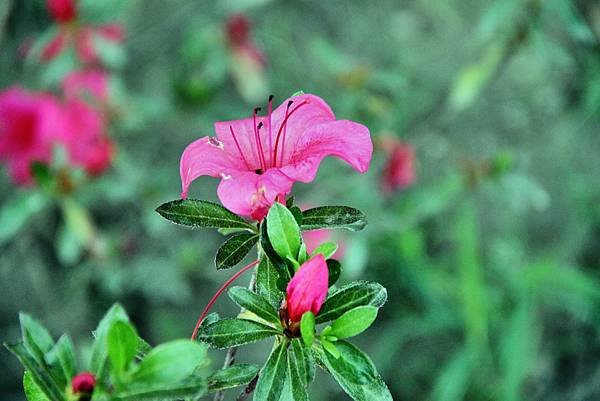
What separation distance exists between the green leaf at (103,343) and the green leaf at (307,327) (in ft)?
0.46

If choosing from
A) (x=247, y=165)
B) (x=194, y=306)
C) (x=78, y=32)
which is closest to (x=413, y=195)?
(x=194, y=306)

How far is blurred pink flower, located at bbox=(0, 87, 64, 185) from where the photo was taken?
142 centimetres

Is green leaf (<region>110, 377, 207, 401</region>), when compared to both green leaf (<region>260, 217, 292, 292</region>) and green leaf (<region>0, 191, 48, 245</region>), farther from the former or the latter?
green leaf (<region>0, 191, 48, 245</region>)

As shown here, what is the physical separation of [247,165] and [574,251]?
165 centimetres

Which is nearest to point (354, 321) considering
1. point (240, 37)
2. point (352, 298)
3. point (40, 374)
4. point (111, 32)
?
point (352, 298)

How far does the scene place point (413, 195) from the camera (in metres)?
1.84

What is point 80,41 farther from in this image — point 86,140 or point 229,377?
point 229,377

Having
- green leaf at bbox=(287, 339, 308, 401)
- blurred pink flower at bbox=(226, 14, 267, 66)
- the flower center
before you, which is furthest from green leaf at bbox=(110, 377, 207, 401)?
blurred pink flower at bbox=(226, 14, 267, 66)

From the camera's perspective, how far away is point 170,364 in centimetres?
49

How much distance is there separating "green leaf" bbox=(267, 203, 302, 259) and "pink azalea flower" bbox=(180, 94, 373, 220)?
0.02m

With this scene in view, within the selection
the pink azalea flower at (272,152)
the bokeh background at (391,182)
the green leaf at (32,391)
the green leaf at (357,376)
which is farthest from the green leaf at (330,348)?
the bokeh background at (391,182)

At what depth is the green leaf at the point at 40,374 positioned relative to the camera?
1.63 feet

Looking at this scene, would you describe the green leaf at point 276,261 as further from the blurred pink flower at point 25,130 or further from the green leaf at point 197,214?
the blurred pink flower at point 25,130

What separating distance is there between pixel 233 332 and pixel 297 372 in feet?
0.21
